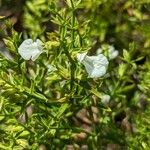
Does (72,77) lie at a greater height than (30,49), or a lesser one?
lesser

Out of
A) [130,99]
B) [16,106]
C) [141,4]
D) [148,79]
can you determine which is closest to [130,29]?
[141,4]

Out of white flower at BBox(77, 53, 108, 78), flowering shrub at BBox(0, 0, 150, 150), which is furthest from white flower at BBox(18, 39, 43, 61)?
white flower at BBox(77, 53, 108, 78)

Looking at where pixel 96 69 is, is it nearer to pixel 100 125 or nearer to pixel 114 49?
pixel 100 125

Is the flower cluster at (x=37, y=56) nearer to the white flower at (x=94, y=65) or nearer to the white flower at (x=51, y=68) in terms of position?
the white flower at (x=94, y=65)

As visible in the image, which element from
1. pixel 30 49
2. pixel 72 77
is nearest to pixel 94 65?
pixel 72 77

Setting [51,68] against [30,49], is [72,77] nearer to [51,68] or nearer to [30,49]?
[51,68]

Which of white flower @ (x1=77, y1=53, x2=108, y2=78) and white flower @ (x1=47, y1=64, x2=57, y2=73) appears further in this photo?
white flower @ (x1=47, y1=64, x2=57, y2=73)

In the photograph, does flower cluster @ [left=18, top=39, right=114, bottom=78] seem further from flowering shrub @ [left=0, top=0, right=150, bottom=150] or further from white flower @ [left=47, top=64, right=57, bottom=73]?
white flower @ [left=47, top=64, right=57, bottom=73]

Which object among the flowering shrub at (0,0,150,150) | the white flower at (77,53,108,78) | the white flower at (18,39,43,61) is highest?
the white flower at (18,39,43,61)
